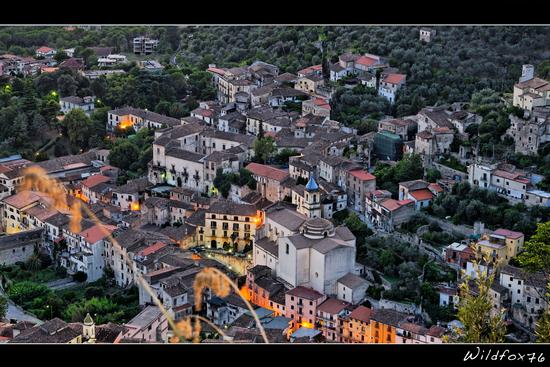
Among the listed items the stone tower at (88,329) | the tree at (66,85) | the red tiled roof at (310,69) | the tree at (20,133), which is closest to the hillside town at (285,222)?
the stone tower at (88,329)

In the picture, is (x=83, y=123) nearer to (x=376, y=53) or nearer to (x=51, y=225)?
(x=51, y=225)

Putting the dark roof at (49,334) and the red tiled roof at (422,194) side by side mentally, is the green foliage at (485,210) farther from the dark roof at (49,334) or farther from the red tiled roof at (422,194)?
the dark roof at (49,334)

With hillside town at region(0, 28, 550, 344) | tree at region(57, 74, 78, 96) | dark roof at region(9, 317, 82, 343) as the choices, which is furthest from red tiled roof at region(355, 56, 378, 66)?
dark roof at region(9, 317, 82, 343)

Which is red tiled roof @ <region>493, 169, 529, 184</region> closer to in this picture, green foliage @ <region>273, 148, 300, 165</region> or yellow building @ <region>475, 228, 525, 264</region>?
yellow building @ <region>475, 228, 525, 264</region>

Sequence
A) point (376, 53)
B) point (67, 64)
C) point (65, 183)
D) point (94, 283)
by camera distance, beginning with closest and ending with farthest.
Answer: point (94, 283) → point (65, 183) → point (376, 53) → point (67, 64)

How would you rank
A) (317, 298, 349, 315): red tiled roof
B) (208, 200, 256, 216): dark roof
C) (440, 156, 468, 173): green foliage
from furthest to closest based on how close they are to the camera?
(440, 156, 468, 173): green foliage < (208, 200, 256, 216): dark roof < (317, 298, 349, 315): red tiled roof

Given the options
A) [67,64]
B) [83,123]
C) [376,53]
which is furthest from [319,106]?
[67,64]
